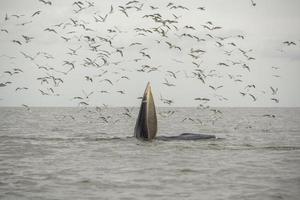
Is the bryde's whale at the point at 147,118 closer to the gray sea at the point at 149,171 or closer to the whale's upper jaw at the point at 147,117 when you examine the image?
the whale's upper jaw at the point at 147,117

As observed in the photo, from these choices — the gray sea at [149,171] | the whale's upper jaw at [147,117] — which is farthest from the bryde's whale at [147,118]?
the gray sea at [149,171]

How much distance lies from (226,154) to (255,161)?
4.15 m

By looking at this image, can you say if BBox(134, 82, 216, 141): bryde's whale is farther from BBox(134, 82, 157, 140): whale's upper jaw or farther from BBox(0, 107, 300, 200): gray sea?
BBox(0, 107, 300, 200): gray sea

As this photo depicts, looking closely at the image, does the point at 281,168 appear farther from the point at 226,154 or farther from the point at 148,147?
the point at 148,147

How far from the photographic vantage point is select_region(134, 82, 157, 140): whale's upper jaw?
150 feet

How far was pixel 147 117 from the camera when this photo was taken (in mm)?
A: 45562

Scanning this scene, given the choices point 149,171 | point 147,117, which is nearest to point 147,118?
point 147,117

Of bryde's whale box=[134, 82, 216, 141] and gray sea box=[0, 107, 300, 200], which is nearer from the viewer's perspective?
gray sea box=[0, 107, 300, 200]

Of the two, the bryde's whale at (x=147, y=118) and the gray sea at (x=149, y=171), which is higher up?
the bryde's whale at (x=147, y=118)

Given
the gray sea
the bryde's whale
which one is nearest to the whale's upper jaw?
the bryde's whale

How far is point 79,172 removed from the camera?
28.2 metres

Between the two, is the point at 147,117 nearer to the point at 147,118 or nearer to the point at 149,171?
the point at 147,118

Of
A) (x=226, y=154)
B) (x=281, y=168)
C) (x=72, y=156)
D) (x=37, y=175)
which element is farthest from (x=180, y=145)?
A: (x=37, y=175)

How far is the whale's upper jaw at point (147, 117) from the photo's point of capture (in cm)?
4581
